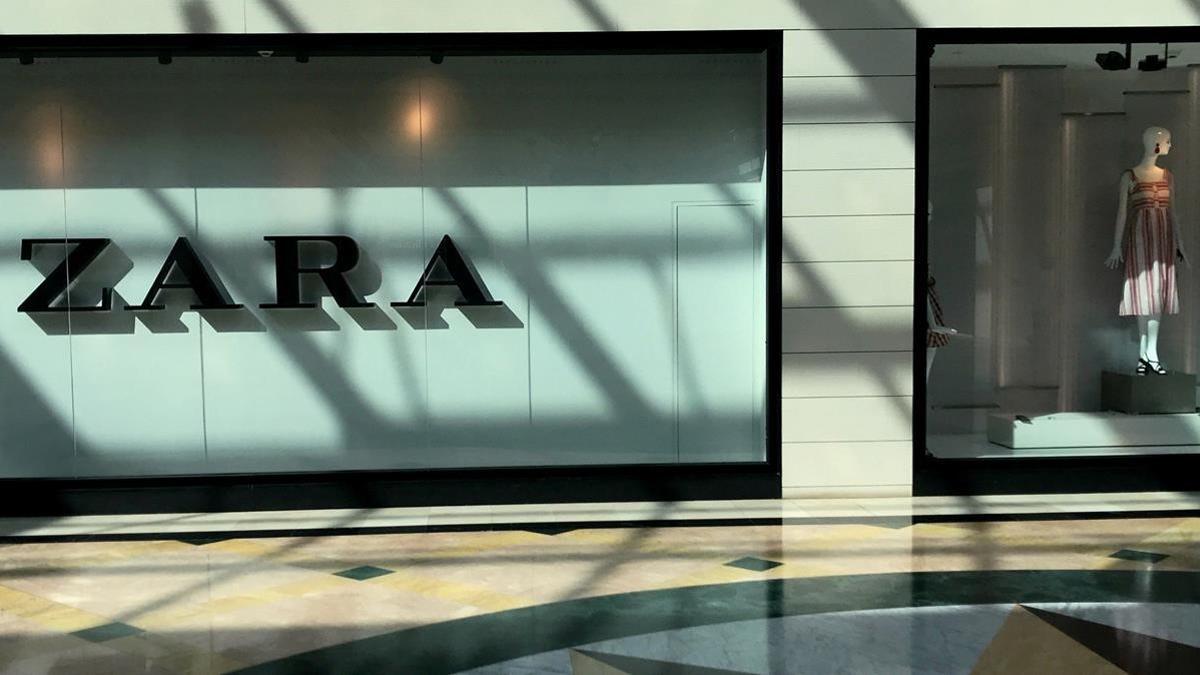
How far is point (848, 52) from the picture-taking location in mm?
6684

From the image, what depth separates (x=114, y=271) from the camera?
6.71m

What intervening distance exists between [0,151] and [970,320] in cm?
548

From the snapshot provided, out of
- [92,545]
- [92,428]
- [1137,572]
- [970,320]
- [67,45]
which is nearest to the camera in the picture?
[1137,572]

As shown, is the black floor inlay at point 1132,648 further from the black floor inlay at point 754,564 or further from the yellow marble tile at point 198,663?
the yellow marble tile at point 198,663

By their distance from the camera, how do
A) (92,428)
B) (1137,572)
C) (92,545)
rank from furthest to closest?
(92,428) → (92,545) → (1137,572)

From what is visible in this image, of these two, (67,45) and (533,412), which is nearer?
(67,45)

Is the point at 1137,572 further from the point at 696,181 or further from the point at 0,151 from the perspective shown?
the point at 0,151

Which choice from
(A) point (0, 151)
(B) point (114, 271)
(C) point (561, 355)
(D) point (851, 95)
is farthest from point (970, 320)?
(A) point (0, 151)

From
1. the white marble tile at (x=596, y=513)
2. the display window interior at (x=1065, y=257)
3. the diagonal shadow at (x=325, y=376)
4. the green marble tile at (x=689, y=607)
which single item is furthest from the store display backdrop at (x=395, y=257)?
the green marble tile at (x=689, y=607)

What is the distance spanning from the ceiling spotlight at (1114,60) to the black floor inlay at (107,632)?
5.57 meters

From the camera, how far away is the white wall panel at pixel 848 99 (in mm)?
6680

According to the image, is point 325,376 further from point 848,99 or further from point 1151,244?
point 1151,244

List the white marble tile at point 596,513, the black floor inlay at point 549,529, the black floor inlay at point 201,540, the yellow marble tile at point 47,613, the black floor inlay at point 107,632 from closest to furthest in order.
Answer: the black floor inlay at point 107,632
the yellow marble tile at point 47,613
the black floor inlay at point 201,540
the black floor inlay at point 549,529
the white marble tile at point 596,513

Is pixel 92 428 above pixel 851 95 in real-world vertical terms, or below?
below
